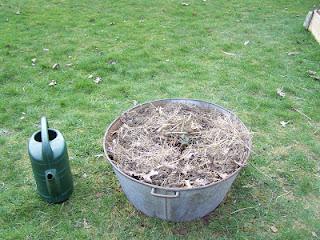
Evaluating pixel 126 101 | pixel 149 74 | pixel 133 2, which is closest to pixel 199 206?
pixel 126 101

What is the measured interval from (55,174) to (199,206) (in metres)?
1.16

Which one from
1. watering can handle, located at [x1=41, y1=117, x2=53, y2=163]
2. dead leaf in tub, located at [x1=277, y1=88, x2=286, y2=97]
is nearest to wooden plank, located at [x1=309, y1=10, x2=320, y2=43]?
dead leaf in tub, located at [x1=277, y1=88, x2=286, y2=97]

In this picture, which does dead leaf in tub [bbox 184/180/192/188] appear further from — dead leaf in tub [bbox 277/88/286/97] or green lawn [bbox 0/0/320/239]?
dead leaf in tub [bbox 277/88/286/97]

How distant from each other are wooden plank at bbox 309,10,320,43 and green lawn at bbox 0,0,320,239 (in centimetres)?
11

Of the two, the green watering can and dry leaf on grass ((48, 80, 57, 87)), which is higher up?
the green watering can

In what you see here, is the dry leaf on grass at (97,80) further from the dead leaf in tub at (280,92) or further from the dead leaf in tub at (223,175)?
the dead leaf in tub at (223,175)

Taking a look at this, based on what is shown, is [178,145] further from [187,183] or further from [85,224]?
[85,224]

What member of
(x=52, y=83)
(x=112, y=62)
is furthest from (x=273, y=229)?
(x=112, y=62)

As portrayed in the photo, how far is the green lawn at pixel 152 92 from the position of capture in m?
2.97

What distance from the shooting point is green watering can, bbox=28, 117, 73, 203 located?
2.76m

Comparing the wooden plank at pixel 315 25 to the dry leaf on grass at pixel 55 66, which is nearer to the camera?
the dry leaf on grass at pixel 55 66

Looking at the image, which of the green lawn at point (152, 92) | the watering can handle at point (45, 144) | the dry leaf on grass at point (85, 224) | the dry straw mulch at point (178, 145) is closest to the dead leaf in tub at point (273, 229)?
the green lawn at point (152, 92)

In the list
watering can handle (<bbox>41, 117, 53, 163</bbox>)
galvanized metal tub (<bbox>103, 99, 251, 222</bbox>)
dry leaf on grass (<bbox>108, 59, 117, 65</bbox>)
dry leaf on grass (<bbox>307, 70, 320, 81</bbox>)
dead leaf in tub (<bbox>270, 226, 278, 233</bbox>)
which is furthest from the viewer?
dry leaf on grass (<bbox>108, 59, 117, 65</bbox>)

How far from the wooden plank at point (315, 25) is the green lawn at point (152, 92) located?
11 centimetres
